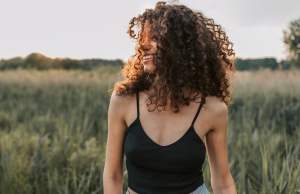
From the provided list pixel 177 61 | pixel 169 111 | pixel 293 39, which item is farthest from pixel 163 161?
pixel 293 39

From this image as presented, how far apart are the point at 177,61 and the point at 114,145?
0.36 m

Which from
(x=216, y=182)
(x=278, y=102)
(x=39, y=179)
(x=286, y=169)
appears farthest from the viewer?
(x=278, y=102)

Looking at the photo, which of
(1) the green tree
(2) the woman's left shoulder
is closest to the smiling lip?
(2) the woman's left shoulder

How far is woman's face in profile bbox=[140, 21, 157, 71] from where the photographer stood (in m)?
2.27

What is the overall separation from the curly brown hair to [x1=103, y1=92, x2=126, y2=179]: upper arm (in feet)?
0.15

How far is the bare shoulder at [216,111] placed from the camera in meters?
2.26

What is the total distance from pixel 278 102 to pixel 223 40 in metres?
8.78

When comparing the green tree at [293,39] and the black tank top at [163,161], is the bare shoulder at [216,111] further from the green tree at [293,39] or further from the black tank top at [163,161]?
the green tree at [293,39]

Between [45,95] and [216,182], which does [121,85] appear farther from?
[45,95]

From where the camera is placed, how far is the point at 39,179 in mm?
5238

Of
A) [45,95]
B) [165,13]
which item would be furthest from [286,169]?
[45,95]

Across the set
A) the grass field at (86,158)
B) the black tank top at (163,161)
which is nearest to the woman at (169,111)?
the black tank top at (163,161)

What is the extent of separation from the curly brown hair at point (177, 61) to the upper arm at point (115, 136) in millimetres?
47

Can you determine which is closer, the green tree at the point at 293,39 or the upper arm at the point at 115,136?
the upper arm at the point at 115,136
